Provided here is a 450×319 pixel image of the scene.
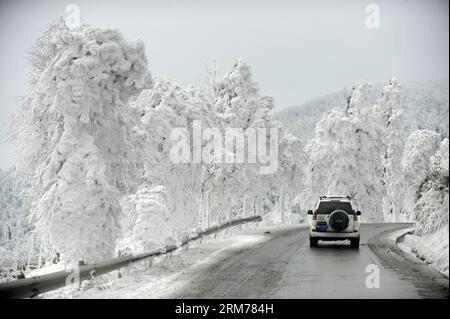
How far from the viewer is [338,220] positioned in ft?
73.8

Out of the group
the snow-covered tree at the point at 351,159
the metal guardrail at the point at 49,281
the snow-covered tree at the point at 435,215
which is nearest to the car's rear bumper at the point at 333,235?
the snow-covered tree at the point at 435,215

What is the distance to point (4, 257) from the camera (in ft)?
116

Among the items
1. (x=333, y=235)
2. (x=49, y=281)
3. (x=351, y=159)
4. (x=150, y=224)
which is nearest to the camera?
(x=49, y=281)

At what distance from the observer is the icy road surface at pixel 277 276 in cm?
1271

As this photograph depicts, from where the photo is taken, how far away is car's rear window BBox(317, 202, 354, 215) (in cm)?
2325

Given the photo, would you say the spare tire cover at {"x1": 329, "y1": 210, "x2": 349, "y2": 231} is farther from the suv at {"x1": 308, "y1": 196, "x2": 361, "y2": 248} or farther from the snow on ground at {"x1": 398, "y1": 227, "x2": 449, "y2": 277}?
the snow on ground at {"x1": 398, "y1": 227, "x2": 449, "y2": 277}

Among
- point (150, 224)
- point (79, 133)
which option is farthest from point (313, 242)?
point (79, 133)

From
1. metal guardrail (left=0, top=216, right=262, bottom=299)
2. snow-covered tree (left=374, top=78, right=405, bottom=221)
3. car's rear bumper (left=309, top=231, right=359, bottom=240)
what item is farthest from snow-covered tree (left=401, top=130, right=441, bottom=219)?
metal guardrail (left=0, top=216, right=262, bottom=299)

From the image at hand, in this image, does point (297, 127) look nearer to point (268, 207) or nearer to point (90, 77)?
point (268, 207)

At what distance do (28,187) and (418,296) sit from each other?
663 inches

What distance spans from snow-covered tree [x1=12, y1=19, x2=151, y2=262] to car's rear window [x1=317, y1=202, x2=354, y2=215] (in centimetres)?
780

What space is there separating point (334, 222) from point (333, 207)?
102 centimetres

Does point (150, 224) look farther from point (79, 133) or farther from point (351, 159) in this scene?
point (351, 159)
